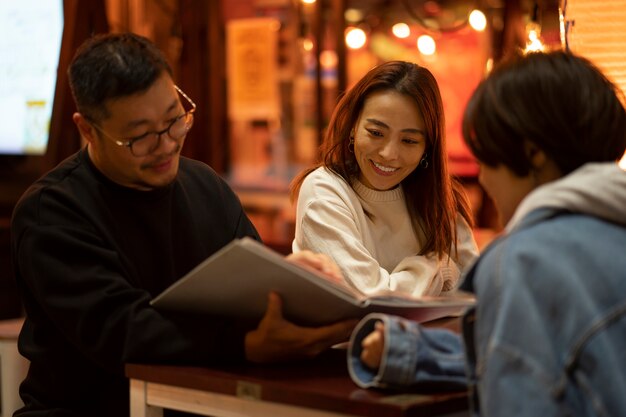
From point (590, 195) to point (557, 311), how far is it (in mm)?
192

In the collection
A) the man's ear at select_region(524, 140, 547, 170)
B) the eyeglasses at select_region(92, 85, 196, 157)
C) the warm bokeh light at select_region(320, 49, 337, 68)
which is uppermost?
the man's ear at select_region(524, 140, 547, 170)

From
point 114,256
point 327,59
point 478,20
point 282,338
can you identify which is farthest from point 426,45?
point 282,338

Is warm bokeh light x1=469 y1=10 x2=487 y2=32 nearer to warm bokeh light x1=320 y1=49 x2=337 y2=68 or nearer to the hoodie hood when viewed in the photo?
warm bokeh light x1=320 y1=49 x2=337 y2=68

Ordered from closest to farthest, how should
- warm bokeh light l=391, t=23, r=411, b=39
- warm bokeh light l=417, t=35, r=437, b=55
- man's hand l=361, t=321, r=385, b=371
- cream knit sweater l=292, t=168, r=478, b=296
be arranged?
man's hand l=361, t=321, r=385, b=371 < cream knit sweater l=292, t=168, r=478, b=296 < warm bokeh light l=417, t=35, r=437, b=55 < warm bokeh light l=391, t=23, r=411, b=39

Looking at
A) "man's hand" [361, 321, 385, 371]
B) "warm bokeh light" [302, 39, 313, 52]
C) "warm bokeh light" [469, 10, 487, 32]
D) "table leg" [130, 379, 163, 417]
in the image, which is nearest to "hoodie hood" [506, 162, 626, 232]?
"man's hand" [361, 321, 385, 371]

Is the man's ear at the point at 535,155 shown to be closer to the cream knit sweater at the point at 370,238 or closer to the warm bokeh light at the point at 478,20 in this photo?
the cream knit sweater at the point at 370,238

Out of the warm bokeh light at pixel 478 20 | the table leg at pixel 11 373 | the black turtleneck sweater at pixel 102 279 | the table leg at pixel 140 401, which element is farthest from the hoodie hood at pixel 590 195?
the warm bokeh light at pixel 478 20

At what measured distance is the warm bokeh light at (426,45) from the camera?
238 inches

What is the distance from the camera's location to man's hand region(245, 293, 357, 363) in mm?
1765

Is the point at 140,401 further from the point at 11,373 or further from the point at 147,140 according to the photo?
the point at 11,373

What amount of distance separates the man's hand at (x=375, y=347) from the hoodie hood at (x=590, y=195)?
0.32 m

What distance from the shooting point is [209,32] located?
21.8 ft

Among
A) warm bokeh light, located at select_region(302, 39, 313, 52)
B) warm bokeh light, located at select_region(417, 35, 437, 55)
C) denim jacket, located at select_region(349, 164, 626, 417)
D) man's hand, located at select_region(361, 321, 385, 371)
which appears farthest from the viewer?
warm bokeh light, located at select_region(302, 39, 313, 52)

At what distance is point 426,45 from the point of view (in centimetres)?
609
